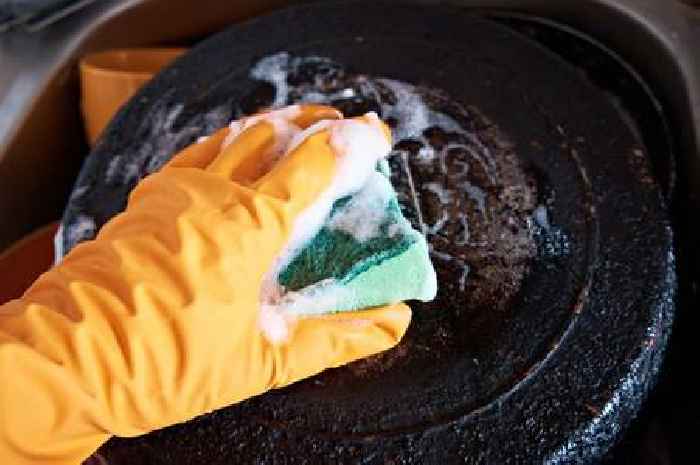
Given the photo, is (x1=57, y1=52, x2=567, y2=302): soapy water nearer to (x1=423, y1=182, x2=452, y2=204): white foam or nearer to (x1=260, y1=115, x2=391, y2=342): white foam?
(x1=423, y1=182, x2=452, y2=204): white foam

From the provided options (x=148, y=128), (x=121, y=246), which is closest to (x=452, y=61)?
(x=148, y=128)

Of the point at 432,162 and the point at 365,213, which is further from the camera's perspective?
the point at 432,162

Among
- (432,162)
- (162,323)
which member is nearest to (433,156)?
(432,162)

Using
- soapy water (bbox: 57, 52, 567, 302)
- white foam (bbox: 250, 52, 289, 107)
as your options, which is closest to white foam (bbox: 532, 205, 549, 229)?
soapy water (bbox: 57, 52, 567, 302)

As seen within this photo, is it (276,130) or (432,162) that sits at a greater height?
(276,130)

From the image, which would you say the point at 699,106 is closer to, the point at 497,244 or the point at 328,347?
the point at 497,244

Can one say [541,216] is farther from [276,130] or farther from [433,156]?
→ [276,130]
